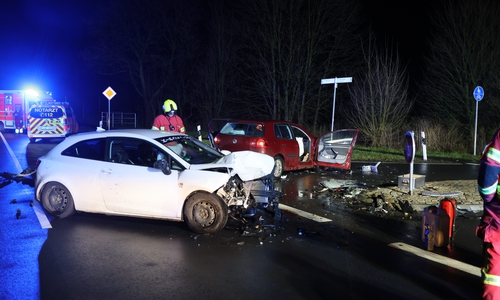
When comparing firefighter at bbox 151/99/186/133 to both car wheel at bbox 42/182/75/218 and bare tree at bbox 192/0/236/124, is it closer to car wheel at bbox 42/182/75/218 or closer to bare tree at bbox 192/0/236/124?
car wheel at bbox 42/182/75/218

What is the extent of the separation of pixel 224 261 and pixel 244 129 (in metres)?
7.38

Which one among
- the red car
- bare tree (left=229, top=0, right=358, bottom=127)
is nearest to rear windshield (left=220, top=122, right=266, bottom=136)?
the red car

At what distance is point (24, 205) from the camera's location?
8.40 m

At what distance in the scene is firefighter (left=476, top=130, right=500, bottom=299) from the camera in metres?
3.19

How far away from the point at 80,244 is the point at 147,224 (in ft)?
4.19

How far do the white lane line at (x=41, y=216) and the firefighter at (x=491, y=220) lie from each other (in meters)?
6.25

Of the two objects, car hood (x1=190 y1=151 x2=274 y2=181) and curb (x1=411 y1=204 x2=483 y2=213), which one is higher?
car hood (x1=190 y1=151 x2=274 y2=181)

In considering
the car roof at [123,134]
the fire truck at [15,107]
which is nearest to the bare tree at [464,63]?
the car roof at [123,134]

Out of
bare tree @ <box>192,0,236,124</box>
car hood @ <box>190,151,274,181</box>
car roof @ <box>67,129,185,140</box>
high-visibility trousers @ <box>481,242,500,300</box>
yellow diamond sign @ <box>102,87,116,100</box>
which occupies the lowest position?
high-visibility trousers @ <box>481,242,500,300</box>

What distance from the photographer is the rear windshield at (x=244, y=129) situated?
40.7 ft

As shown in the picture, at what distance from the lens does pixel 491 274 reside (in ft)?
10.5

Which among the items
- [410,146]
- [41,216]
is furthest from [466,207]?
[41,216]

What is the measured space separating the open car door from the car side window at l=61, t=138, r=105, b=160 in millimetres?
6976

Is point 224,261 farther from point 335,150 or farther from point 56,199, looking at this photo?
point 335,150
